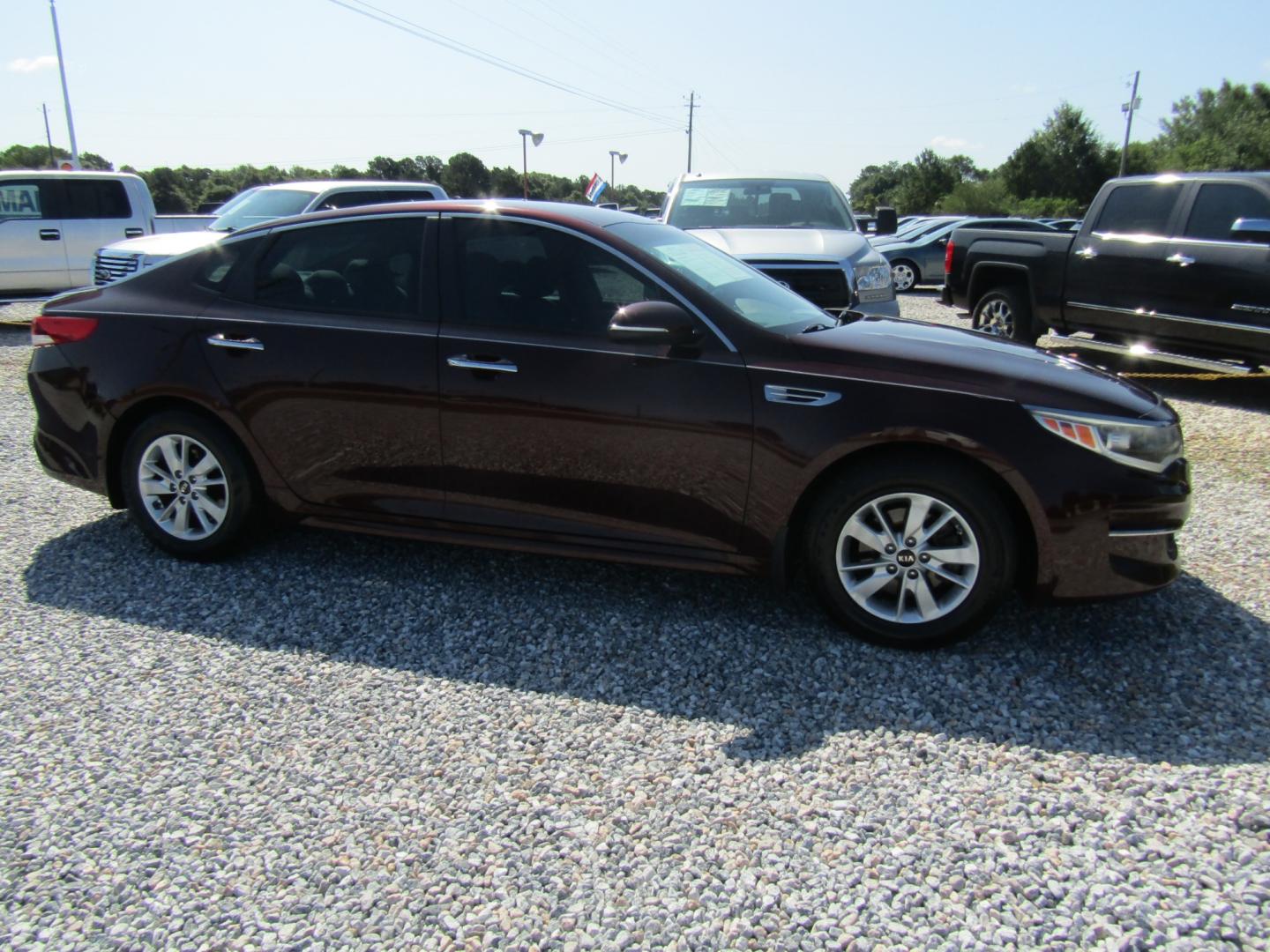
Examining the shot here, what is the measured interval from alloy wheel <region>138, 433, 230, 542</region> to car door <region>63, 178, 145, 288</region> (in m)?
10.6

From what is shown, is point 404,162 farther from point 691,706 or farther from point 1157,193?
point 691,706

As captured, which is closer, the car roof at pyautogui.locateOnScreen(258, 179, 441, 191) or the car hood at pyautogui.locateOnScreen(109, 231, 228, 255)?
the car hood at pyautogui.locateOnScreen(109, 231, 228, 255)

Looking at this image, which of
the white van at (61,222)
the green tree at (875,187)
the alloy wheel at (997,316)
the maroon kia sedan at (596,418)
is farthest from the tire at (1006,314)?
the green tree at (875,187)

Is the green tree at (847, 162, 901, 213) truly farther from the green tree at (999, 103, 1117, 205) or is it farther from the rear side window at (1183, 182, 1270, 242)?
the rear side window at (1183, 182, 1270, 242)

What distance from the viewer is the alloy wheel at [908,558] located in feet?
11.7

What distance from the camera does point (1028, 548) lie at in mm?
3576

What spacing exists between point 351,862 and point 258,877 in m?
0.23

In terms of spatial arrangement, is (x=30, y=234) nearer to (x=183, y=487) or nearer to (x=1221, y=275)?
(x=183, y=487)

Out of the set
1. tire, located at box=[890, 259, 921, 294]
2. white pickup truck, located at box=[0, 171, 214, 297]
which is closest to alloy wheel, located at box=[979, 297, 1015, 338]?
tire, located at box=[890, 259, 921, 294]

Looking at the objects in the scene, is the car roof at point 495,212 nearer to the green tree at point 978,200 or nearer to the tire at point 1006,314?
the tire at point 1006,314

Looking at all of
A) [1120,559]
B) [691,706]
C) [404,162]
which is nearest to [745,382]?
[691,706]

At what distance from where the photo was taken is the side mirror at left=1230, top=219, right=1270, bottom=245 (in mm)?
7754

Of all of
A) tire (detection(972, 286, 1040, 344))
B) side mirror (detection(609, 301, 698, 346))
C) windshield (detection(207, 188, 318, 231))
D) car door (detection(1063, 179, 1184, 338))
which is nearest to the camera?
side mirror (detection(609, 301, 698, 346))

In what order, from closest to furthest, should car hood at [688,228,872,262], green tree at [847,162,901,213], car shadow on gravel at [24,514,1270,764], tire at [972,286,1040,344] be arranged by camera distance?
1. car shadow on gravel at [24,514,1270,764]
2. car hood at [688,228,872,262]
3. tire at [972,286,1040,344]
4. green tree at [847,162,901,213]
